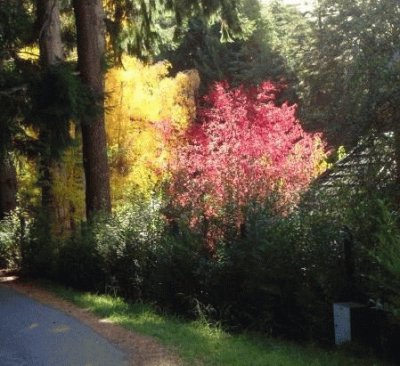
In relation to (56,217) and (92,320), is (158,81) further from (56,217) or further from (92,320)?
(92,320)

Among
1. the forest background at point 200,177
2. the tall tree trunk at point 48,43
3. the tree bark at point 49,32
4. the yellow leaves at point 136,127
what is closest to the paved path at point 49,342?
the forest background at point 200,177

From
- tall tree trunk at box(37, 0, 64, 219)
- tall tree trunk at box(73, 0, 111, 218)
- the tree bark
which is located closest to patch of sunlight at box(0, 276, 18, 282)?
tall tree trunk at box(37, 0, 64, 219)

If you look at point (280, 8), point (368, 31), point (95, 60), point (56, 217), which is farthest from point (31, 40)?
point (280, 8)

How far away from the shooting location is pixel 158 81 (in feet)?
81.3

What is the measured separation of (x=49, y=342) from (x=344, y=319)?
384 centimetres

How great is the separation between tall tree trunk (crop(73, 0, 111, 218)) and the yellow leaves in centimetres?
414

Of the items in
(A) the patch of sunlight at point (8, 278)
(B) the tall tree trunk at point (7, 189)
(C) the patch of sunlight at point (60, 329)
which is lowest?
(C) the patch of sunlight at point (60, 329)

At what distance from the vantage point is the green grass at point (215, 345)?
7070 mm

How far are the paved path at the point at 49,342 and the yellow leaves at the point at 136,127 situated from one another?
379 inches

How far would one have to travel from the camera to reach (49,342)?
834 centimetres

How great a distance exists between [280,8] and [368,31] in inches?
1499

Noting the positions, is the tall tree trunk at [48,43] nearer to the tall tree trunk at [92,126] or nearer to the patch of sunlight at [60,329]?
the tall tree trunk at [92,126]

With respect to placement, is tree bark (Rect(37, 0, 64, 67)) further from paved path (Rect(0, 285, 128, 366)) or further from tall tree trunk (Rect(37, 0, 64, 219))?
paved path (Rect(0, 285, 128, 366))

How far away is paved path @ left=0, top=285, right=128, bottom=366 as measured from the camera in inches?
291
